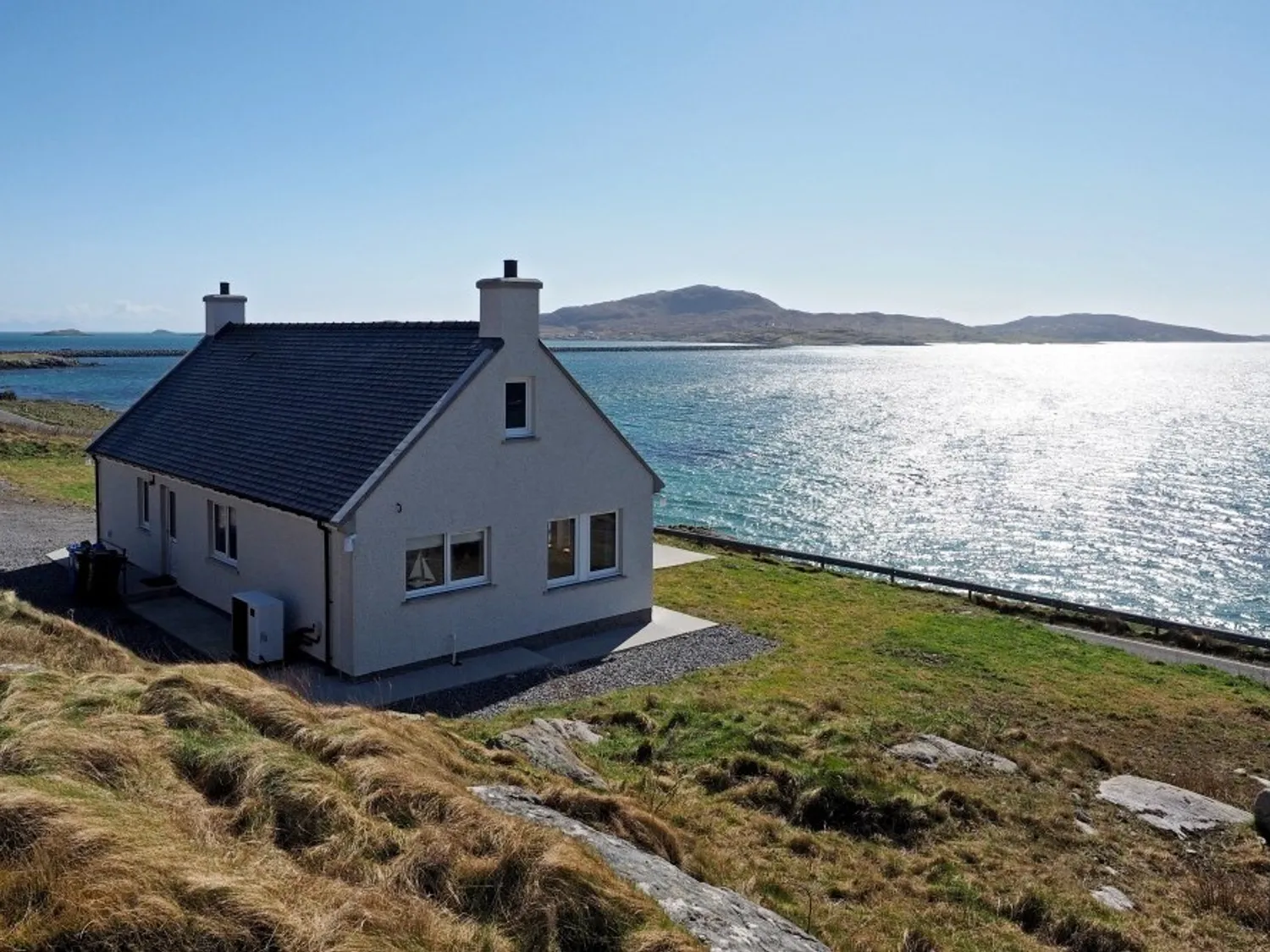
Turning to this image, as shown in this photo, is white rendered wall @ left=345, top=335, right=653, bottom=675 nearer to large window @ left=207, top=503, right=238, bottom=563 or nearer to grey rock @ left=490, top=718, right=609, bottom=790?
large window @ left=207, top=503, right=238, bottom=563

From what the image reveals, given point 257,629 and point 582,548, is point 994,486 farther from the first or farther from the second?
point 257,629

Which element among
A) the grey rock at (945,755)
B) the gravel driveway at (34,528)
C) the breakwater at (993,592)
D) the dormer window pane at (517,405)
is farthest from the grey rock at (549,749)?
the breakwater at (993,592)

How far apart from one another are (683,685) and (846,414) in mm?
96874

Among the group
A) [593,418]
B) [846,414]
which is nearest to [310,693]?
[593,418]

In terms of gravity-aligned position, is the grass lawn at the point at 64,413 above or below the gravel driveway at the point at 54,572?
above

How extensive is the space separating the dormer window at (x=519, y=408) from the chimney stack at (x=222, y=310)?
1153 cm

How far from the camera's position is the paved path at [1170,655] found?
23.0 meters

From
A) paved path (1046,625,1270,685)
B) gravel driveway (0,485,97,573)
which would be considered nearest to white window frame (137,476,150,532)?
gravel driveway (0,485,97,573)

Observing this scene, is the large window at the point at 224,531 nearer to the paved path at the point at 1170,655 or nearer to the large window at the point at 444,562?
the large window at the point at 444,562

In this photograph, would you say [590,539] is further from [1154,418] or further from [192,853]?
[1154,418]

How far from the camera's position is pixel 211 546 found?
21453 millimetres

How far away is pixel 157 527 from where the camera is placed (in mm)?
23484

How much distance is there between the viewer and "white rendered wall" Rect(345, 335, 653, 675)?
1770 centimetres

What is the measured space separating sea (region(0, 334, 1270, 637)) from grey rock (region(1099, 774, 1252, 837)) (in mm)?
12228
